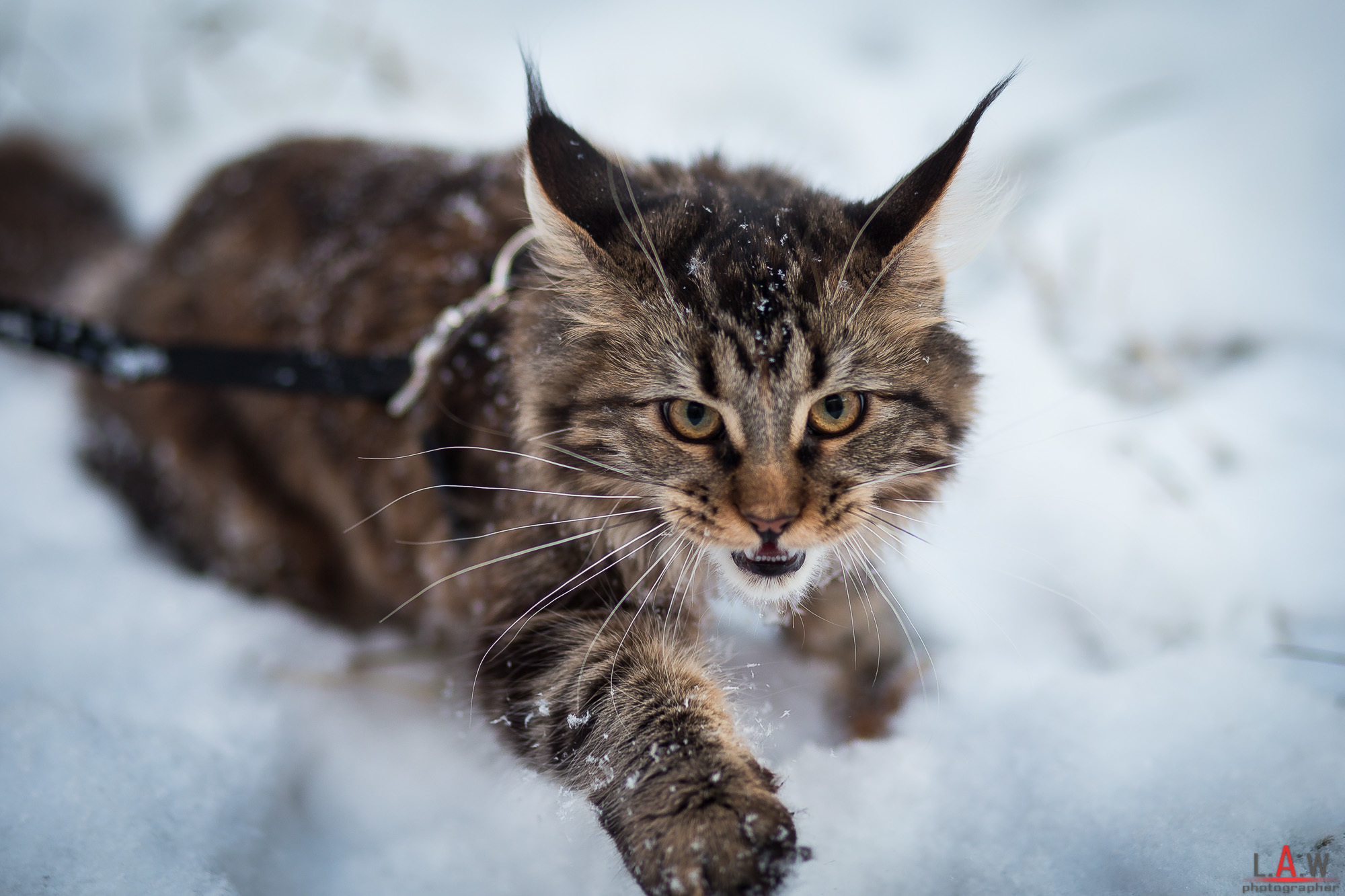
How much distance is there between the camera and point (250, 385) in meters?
1.67

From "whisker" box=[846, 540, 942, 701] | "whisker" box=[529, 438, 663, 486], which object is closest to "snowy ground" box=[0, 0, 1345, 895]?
"whisker" box=[846, 540, 942, 701]

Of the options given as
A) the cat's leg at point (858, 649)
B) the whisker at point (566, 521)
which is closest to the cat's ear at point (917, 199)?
the whisker at point (566, 521)

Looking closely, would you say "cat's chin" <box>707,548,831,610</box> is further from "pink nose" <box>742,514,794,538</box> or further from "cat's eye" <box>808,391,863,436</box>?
"cat's eye" <box>808,391,863,436</box>

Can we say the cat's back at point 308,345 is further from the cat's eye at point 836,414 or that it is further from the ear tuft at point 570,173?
the cat's eye at point 836,414

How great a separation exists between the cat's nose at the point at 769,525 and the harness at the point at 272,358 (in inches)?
29.7

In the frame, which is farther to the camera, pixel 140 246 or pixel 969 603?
pixel 140 246

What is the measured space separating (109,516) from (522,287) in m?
1.84

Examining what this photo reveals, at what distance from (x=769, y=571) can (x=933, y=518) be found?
0.47m

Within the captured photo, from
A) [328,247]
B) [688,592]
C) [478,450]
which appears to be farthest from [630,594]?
[328,247]

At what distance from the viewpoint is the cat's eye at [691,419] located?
126 centimetres

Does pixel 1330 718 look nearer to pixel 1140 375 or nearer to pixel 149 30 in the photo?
pixel 1140 375

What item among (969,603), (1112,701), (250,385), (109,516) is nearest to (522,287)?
(250,385)

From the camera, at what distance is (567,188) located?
1.22m

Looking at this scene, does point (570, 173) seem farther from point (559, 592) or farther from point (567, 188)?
point (559, 592)
